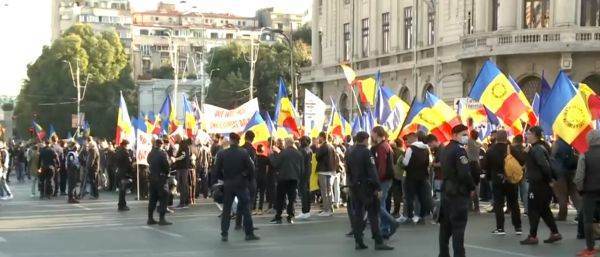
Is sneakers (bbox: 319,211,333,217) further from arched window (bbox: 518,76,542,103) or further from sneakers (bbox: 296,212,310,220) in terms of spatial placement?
arched window (bbox: 518,76,542,103)

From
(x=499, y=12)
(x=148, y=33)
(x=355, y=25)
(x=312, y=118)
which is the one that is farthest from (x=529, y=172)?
(x=148, y=33)

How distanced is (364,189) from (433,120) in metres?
6.73

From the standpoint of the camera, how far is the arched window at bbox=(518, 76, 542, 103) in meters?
40.4

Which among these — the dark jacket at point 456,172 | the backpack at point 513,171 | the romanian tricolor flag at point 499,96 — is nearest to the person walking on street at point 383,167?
the backpack at point 513,171

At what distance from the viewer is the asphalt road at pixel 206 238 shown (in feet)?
44.3

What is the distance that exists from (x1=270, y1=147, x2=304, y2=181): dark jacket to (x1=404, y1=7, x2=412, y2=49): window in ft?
109

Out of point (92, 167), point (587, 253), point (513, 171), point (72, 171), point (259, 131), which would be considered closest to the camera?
point (587, 253)

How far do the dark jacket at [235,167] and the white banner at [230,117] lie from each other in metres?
8.42

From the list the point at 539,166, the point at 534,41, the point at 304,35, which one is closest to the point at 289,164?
the point at 539,166

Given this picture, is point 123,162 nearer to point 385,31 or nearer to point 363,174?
point 363,174

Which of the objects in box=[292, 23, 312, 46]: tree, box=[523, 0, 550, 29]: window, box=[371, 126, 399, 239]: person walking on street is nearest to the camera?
box=[371, 126, 399, 239]: person walking on street

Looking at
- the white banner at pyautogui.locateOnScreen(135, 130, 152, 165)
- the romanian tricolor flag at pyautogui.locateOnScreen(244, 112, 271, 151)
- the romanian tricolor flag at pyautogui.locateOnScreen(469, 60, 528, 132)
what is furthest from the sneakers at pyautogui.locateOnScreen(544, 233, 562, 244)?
the white banner at pyautogui.locateOnScreen(135, 130, 152, 165)

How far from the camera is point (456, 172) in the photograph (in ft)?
37.2

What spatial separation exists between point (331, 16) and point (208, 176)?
35.6 metres
